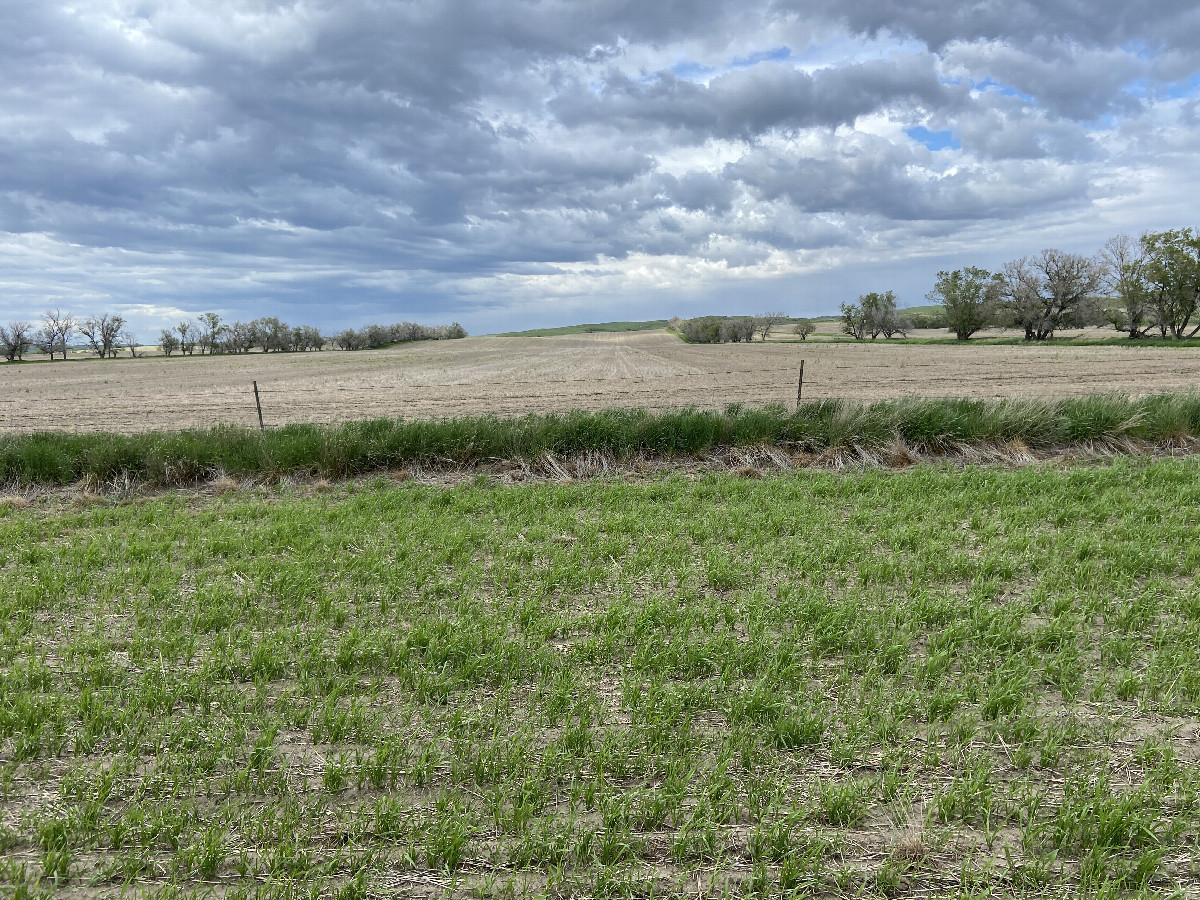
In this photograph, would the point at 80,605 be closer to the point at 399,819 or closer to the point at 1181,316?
the point at 399,819

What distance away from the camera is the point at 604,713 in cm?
416

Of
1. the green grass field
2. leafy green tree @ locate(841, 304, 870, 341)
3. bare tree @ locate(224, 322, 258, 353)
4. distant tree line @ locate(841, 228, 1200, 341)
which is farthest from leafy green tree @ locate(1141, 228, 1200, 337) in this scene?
bare tree @ locate(224, 322, 258, 353)

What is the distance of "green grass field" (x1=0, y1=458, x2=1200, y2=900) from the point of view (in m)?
3.06

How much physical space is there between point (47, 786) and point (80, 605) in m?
2.97

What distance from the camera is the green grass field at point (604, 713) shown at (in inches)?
121

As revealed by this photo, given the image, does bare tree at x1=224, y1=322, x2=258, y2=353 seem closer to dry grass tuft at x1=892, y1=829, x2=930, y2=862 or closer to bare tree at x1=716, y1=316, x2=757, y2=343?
bare tree at x1=716, y1=316, x2=757, y2=343

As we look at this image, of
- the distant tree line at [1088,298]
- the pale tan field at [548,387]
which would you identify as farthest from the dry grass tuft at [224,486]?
the distant tree line at [1088,298]

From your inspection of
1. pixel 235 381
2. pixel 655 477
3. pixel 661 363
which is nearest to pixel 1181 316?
pixel 661 363

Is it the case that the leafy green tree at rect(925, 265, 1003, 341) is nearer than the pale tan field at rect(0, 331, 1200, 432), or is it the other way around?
the pale tan field at rect(0, 331, 1200, 432)

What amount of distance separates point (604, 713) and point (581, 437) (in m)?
8.49

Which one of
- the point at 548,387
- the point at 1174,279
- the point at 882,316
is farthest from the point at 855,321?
the point at 548,387

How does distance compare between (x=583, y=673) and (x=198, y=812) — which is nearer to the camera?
(x=198, y=812)

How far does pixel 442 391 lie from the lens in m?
31.9

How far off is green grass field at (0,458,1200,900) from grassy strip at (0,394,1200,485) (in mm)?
3800
